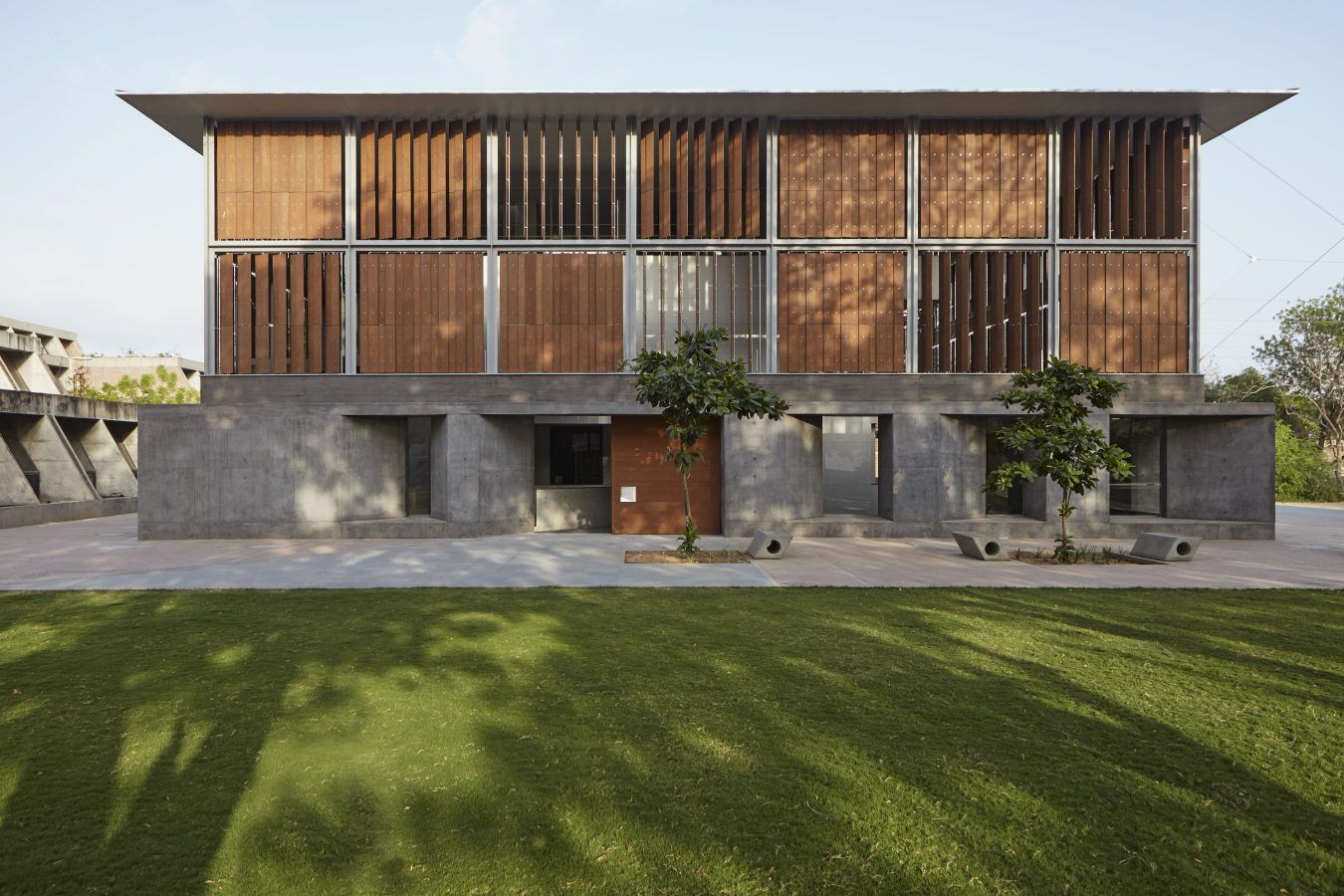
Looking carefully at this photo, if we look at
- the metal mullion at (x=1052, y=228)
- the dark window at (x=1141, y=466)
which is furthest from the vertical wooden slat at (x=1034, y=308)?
the dark window at (x=1141, y=466)

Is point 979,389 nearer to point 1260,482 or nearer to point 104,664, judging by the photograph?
point 1260,482

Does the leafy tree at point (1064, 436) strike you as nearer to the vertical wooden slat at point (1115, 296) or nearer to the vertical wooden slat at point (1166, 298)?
the vertical wooden slat at point (1115, 296)

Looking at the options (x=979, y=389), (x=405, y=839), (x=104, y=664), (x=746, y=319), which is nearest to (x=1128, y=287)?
(x=979, y=389)

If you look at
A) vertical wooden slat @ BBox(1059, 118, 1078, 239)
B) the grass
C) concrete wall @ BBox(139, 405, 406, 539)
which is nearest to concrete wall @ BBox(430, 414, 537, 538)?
concrete wall @ BBox(139, 405, 406, 539)

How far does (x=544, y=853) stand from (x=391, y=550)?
1502 centimetres

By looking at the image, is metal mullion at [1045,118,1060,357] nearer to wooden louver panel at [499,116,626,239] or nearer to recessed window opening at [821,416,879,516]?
recessed window opening at [821,416,879,516]

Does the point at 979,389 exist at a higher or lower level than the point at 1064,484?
higher

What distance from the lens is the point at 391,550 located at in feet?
57.2

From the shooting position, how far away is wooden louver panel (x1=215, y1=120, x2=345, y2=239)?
21062 mm

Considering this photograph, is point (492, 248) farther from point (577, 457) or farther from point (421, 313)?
point (577, 457)

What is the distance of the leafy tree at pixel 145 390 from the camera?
5580 cm

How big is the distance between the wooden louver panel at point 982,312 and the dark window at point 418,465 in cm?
1599

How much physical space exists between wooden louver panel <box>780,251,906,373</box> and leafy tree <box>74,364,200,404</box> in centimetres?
5426

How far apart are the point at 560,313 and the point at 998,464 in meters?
14.7
